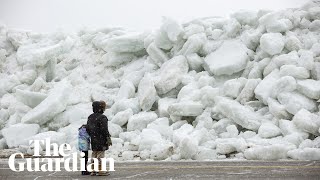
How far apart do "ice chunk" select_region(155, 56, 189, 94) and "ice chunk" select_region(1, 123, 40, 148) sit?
346cm

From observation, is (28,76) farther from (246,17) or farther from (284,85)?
(284,85)

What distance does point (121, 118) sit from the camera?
37.4 feet

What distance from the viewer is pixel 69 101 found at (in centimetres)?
1268

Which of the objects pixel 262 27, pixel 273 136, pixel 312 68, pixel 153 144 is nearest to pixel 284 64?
pixel 312 68

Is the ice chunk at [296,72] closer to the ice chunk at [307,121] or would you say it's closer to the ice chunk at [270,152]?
the ice chunk at [307,121]

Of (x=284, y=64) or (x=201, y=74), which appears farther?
(x=201, y=74)

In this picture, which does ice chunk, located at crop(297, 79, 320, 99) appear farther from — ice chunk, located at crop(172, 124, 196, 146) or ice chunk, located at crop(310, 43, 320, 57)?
ice chunk, located at crop(172, 124, 196, 146)

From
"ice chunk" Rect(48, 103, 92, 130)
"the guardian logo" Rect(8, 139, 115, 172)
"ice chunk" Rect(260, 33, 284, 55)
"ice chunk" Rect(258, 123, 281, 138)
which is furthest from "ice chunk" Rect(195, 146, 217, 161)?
"ice chunk" Rect(48, 103, 92, 130)

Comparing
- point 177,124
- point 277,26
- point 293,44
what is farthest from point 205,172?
point 277,26

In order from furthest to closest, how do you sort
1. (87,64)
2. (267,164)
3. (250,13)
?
(87,64)
(250,13)
(267,164)

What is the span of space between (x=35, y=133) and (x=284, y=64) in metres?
6.57

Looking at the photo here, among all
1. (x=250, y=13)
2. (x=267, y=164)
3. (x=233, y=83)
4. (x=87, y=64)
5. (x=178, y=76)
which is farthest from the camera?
(x=87, y=64)

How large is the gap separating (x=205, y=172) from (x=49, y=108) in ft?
20.5

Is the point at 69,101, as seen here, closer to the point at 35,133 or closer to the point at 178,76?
the point at 35,133
